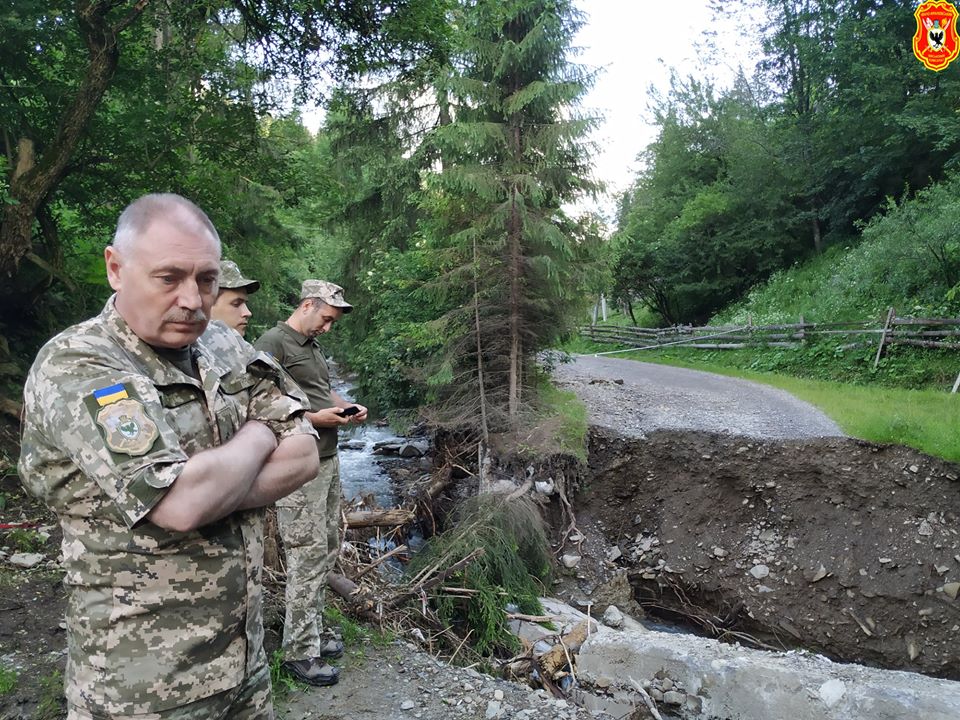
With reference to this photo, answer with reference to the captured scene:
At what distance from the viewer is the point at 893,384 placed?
12.4 m

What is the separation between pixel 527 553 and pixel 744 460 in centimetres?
386

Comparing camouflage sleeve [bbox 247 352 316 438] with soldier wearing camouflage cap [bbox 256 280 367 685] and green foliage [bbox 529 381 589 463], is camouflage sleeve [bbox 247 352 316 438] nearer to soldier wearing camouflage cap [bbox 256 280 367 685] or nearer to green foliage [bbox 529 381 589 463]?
soldier wearing camouflage cap [bbox 256 280 367 685]

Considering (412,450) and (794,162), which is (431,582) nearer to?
(412,450)

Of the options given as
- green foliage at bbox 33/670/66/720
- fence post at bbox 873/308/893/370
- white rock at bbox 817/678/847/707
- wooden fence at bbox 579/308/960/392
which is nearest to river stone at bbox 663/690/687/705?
white rock at bbox 817/678/847/707

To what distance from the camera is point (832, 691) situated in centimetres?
433

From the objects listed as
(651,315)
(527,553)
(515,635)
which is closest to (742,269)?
(651,315)

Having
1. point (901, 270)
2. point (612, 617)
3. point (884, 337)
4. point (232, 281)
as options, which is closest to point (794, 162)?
point (901, 270)

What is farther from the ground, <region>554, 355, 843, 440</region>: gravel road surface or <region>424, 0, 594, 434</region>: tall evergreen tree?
<region>424, 0, 594, 434</region>: tall evergreen tree

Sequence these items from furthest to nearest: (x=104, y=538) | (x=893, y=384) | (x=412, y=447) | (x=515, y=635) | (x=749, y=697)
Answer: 1. (x=893, y=384)
2. (x=412, y=447)
3. (x=515, y=635)
4. (x=749, y=697)
5. (x=104, y=538)

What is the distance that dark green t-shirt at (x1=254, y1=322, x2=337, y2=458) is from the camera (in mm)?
3705

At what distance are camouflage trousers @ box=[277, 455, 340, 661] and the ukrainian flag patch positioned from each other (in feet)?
6.90

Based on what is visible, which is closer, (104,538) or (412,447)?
(104,538)

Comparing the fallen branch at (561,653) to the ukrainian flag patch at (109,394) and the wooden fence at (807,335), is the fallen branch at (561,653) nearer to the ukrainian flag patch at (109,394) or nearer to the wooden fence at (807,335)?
the ukrainian flag patch at (109,394)

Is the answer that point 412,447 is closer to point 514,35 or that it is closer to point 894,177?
point 514,35
